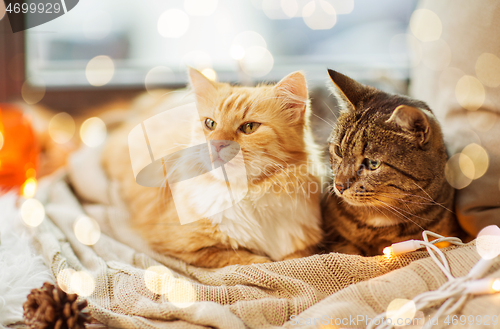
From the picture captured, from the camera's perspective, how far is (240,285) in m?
0.92

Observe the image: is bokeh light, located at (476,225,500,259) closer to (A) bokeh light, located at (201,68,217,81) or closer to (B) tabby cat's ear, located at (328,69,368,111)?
(B) tabby cat's ear, located at (328,69,368,111)

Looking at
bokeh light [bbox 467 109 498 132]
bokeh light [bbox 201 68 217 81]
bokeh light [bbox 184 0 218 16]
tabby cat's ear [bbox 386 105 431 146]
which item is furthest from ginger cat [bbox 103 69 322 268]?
bokeh light [bbox 184 0 218 16]

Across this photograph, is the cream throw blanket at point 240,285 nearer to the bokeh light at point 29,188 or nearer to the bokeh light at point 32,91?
the bokeh light at point 29,188

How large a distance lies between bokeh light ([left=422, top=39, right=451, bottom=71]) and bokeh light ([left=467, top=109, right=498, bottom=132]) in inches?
9.9

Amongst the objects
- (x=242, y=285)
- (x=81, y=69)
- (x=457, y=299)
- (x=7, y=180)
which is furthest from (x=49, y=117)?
(x=457, y=299)

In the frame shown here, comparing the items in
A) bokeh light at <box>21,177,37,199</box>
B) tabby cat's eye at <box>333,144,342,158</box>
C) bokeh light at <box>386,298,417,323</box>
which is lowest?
bokeh light at <box>21,177,37,199</box>

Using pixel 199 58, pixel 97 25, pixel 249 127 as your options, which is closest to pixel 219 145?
pixel 249 127

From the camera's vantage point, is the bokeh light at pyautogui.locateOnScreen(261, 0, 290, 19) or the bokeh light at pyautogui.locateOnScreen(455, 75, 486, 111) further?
the bokeh light at pyautogui.locateOnScreen(261, 0, 290, 19)

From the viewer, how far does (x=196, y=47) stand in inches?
85.0

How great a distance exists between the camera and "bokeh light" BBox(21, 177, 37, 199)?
53.6 inches

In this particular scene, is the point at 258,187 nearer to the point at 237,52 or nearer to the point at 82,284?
the point at 82,284

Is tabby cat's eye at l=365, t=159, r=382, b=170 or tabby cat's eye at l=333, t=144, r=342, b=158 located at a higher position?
tabby cat's eye at l=365, t=159, r=382, b=170

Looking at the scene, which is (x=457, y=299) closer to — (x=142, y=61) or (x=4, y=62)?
(x=142, y=61)

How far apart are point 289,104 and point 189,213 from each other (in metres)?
0.56
